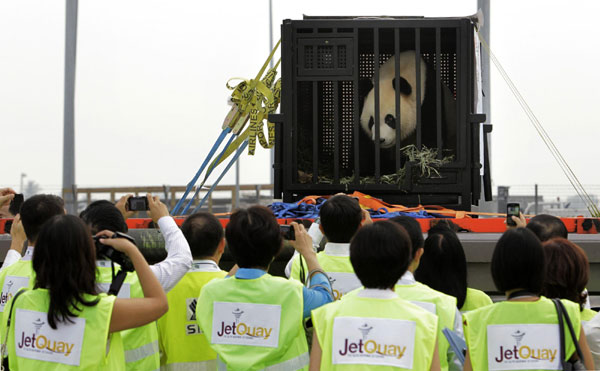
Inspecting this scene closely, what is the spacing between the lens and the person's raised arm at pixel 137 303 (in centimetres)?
294

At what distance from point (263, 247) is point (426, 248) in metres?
0.89

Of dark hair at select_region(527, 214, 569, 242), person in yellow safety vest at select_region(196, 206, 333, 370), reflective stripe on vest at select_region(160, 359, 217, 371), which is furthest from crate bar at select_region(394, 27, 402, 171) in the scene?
person in yellow safety vest at select_region(196, 206, 333, 370)

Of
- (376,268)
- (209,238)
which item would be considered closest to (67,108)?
(209,238)

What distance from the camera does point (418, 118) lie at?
8312 millimetres

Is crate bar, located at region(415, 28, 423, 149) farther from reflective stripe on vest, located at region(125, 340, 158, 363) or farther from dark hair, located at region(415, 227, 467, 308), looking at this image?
reflective stripe on vest, located at region(125, 340, 158, 363)

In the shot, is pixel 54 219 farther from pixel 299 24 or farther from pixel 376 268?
pixel 299 24

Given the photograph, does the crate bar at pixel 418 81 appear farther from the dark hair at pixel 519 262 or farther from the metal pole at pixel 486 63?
the dark hair at pixel 519 262

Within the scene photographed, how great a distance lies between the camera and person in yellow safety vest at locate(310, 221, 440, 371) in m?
2.85

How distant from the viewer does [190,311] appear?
3.99 m

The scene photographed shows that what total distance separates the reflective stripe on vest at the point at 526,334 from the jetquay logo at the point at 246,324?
2.75 feet

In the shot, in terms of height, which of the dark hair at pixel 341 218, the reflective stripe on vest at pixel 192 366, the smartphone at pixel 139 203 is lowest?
the reflective stripe on vest at pixel 192 366

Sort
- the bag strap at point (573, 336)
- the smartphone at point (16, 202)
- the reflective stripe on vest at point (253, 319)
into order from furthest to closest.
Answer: the smartphone at point (16, 202) → the reflective stripe on vest at point (253, 319) → the bag strap at point (573, 336)

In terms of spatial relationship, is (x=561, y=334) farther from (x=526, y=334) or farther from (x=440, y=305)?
(x=440, y=305)

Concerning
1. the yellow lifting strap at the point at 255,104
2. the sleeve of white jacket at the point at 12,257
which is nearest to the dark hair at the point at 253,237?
the sleeve of white jacket at the point at 12,257
